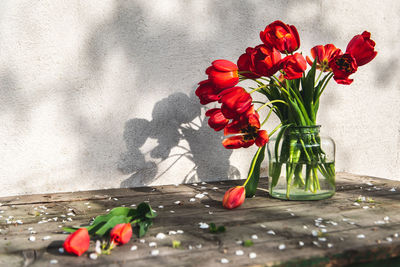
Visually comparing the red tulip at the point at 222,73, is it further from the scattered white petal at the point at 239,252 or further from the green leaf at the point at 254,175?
the scattered white petal at the point at 239,252

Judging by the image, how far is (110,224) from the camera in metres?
0.76

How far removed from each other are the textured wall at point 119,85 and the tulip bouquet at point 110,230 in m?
0.48

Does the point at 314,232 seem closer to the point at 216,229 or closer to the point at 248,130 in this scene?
the point at 216,229

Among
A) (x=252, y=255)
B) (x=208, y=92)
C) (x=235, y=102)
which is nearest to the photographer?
(x=252, y=255)

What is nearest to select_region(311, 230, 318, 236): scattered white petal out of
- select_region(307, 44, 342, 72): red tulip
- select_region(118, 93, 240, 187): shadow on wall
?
select_region(307, 44, 342, 72): red tulip

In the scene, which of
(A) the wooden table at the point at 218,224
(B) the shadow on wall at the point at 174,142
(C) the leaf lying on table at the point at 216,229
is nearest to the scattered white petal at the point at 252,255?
(A) the wooden table at the point at 218,224

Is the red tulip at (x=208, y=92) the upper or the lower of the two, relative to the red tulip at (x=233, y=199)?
upper

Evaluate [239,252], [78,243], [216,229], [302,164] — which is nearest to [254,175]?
[302,164]

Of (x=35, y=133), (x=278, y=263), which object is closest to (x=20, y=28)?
(x=35, y=133)

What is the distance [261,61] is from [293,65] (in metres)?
0.08

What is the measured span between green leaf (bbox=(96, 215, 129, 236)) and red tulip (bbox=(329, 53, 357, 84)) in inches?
25.5

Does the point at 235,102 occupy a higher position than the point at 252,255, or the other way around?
the point at 235,102

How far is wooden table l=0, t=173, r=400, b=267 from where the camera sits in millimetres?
654

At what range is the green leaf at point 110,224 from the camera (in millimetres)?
741
